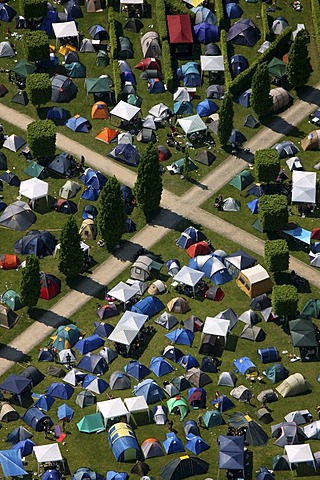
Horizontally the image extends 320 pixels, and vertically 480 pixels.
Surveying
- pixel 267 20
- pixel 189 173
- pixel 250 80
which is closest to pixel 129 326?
pixel 189 173

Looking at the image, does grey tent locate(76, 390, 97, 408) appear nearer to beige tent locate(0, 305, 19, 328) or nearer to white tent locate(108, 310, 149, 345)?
white tent locate(108, 310, 149, 345)

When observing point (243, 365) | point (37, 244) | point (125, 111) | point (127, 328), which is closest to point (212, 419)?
point (243, 365)

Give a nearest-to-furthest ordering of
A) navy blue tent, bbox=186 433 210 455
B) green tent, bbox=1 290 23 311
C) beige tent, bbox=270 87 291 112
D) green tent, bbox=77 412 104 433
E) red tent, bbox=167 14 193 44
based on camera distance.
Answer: navy blue tent, bbox=186 433 210 455 → green tent, bbox=77 412 104 433 → green tent, bbox=1 290 23 311 → beige tent, bbox=270 87 291 112 → red tent, bbox=167 14 193 44

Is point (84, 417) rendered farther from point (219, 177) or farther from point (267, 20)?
point (267, 20)

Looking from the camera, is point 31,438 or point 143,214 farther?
point 143,214

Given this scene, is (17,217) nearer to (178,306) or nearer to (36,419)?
(178,306)

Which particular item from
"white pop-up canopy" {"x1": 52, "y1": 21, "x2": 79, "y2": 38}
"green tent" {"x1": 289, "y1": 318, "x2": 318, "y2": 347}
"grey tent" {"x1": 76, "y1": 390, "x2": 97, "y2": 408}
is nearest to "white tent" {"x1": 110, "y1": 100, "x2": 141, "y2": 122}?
"white pop-up canopy" {"x1": 52, "y1": 21, "x2": 79, "y2": 38}
